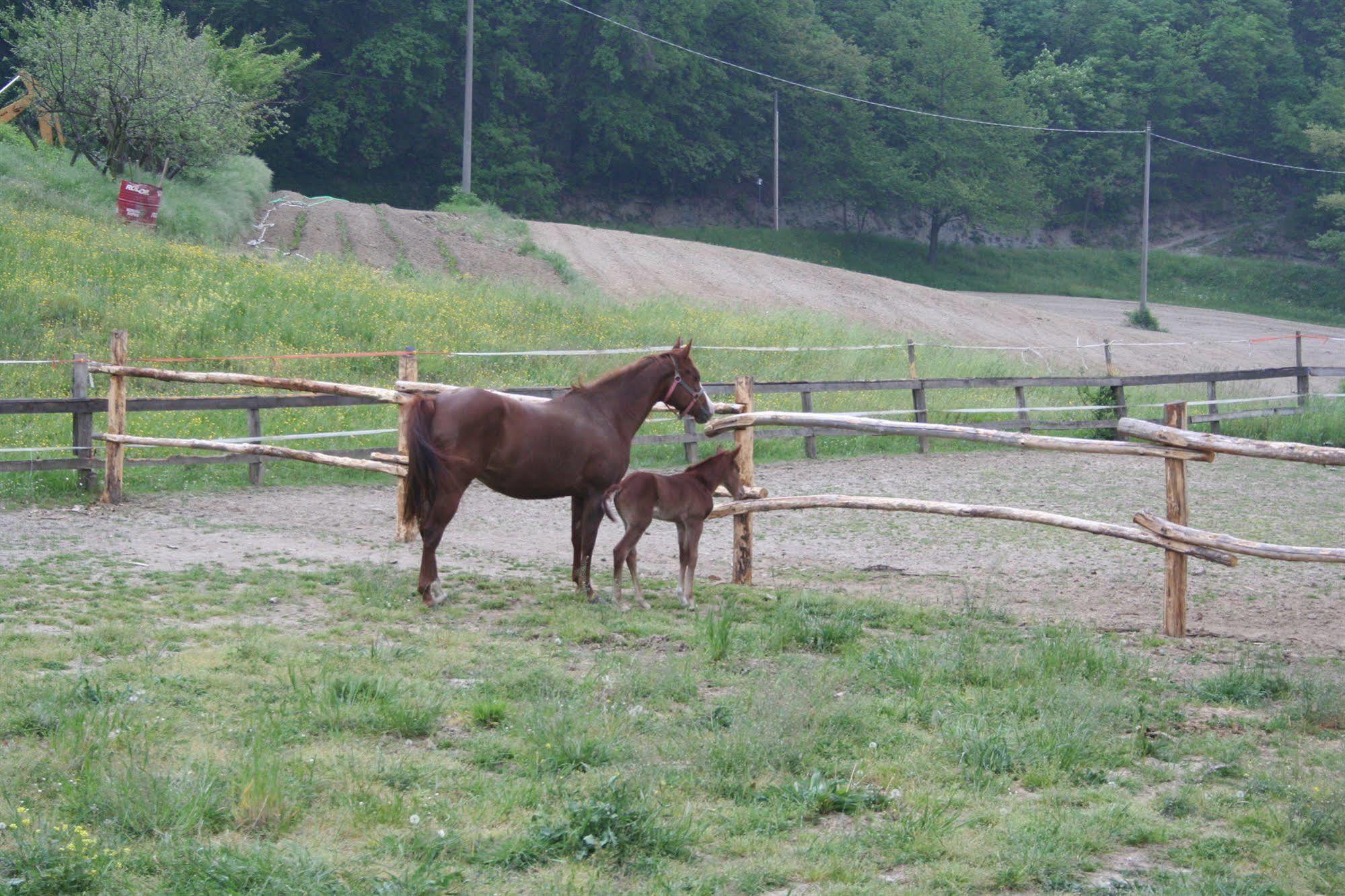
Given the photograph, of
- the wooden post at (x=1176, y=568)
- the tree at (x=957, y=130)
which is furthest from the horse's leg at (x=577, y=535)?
the tree at (x=957, y=130)

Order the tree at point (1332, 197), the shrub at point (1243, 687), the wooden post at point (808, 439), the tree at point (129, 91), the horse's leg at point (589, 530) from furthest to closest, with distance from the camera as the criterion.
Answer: the tree at point (1332, 197) → the tree at point (129, 91) → the wooden post at point (808, 439) → the horse's leg at point (589, 530) → the shrub at point (1243, 687)

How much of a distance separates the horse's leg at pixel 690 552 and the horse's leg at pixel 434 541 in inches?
60.4

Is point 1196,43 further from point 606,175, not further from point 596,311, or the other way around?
point 596,311

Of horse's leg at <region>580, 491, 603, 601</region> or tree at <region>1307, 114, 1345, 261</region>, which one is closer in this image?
horse's leg at <region>580, 491, 603, 601</region>

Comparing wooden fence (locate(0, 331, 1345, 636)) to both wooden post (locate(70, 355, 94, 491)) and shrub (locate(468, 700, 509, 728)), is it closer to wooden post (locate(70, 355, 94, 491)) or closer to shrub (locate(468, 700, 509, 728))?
wooden post (locate(70, 355, 94, 491))

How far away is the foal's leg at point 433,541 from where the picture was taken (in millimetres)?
7598

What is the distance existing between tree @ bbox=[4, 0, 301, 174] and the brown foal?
21502mm

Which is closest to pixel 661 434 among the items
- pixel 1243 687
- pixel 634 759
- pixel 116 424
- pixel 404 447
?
pixel 404 447

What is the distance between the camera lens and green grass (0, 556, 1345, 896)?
381cm

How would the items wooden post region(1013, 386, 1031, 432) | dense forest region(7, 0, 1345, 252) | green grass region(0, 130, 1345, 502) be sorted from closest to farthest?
1. green grass region(0, 130, 1345, 502)
2. wooden post region(1013, 386, 1031, 432)
3. dense forest region(7, 0, 1345, 252)

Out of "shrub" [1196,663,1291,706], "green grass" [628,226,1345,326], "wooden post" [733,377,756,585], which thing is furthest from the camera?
"green grass" [628,226,1345,326]

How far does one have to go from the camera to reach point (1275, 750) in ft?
17.0

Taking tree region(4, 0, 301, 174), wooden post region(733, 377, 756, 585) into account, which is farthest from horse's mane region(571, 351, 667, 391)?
tree region(4, 0, 301, 174)

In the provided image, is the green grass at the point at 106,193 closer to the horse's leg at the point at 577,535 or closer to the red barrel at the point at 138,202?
the red barrel at the point at 138,202
